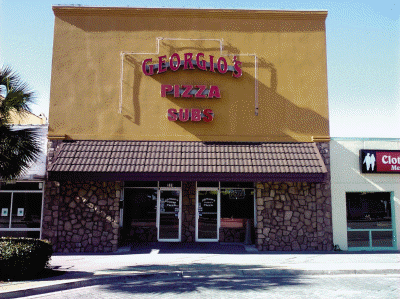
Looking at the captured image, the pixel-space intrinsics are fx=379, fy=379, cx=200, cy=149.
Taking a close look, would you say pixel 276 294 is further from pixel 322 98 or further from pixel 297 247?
pixel 322 98

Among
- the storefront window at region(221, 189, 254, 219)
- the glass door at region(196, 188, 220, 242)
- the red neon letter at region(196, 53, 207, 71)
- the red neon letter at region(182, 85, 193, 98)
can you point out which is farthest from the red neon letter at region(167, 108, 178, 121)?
the storefront window at region(221, 189, 254, 219)

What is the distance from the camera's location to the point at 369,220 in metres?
14.9

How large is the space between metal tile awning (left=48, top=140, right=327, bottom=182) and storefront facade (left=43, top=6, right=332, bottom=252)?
0.07 m

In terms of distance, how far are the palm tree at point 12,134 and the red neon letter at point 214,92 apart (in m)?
6.73

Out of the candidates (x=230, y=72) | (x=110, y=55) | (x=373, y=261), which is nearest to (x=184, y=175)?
(x=230, y=72)

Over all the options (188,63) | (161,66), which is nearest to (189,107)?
(188,63)

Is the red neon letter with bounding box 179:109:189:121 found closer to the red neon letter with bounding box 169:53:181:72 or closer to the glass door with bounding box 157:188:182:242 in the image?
the red neon letter with bounding box 169:53:181:72

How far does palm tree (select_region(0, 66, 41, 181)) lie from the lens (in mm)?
10352

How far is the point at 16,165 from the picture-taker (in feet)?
34.4

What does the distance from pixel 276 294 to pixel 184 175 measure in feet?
19.6

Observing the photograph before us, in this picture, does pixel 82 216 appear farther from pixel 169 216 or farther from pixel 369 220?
pixel 369 220

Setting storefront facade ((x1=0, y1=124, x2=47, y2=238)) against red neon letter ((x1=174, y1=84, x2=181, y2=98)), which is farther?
red neon letter ((x1=174, y1=84, x2=181, y2=98))

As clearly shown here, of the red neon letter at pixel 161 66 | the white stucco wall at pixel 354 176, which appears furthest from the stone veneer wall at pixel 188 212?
the white stucco wall at pixel 354 176

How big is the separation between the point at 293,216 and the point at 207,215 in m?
3.77
